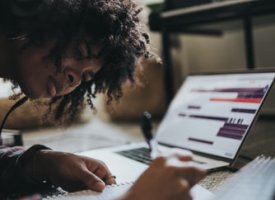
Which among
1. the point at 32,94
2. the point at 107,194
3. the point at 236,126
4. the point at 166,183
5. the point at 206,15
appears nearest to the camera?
the point at 166,183

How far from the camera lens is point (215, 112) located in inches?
38.1

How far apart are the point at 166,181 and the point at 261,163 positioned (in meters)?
0.27

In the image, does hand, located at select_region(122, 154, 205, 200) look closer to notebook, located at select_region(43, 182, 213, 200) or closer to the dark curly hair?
notebook, located at select_region(43, 182, 213, 200)

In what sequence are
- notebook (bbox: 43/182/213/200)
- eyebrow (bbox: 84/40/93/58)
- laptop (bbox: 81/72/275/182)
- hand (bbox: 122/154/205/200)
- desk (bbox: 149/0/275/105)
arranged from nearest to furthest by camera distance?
hand (bbox: 122/154/205/200)
notebook (bbox: 43/182/213/200)
eyebrow (bbox: 84/40/93/58)
laptop (bbox: 81/72/275/182)
desk (bbox: 149/0/275/105)

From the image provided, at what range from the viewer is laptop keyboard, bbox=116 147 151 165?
892 millimetres

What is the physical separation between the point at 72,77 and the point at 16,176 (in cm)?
20

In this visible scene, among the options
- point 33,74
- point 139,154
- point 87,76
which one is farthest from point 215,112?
point 33,74

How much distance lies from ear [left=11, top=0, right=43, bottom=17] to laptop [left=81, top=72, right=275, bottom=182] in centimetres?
33

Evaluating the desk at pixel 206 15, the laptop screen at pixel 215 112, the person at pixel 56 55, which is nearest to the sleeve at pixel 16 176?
the person at pixel 56 55

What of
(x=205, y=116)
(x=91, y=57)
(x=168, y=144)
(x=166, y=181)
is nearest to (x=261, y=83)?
(x=205, y=116)

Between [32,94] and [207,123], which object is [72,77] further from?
[207,123]

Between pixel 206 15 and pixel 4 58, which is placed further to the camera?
pixel 206 15

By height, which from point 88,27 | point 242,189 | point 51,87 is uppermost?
point 88,27

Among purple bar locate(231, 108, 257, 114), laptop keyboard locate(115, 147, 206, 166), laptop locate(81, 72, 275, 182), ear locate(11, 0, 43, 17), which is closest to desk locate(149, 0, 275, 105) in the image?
laptop locate(81, 72, 275, 182)
